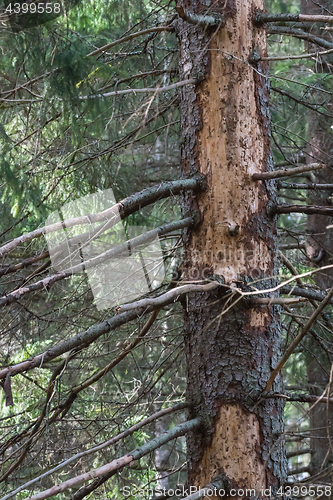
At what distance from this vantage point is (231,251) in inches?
101

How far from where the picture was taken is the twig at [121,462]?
6.18 ft

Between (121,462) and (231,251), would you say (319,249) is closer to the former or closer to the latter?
(231,251)

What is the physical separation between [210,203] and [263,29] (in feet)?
3.90

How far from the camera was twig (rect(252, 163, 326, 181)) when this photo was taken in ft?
7.02

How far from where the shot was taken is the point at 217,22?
2682mm

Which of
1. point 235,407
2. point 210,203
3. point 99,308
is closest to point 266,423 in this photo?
point 235,407

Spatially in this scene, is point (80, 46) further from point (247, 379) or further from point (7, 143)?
point (247, 379)

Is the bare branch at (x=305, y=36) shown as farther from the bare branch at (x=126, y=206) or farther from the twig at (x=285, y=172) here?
the bare branch at (x=126, y=206)

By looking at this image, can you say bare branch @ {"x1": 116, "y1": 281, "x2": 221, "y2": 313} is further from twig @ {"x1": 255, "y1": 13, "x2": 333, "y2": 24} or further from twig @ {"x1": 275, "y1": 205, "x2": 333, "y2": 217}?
twig @ {"x1": 255, "y1": 13, "x2": 333, "y2": 24}

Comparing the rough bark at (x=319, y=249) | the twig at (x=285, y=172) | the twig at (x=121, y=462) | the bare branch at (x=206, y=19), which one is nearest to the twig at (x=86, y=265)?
the twig at (x=285, y=172)

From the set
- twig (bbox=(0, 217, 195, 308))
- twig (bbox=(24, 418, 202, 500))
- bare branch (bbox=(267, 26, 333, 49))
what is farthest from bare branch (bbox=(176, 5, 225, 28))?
twig (bbox=(24, 418, 202, 500))

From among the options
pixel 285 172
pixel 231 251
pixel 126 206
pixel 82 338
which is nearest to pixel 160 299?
pixel 82 338

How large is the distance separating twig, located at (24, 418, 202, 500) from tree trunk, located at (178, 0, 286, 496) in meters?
0.17

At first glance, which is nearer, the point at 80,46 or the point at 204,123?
the point at 204,123
